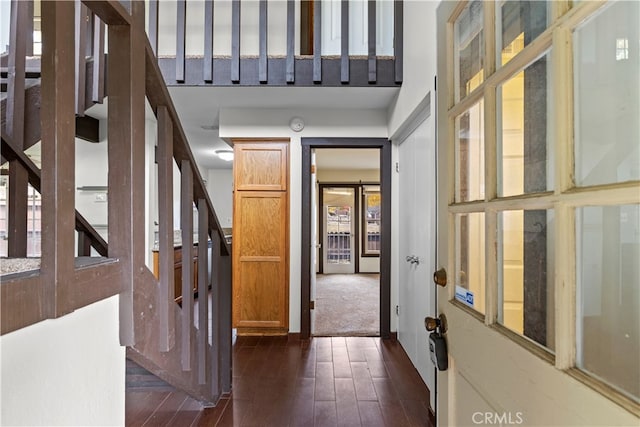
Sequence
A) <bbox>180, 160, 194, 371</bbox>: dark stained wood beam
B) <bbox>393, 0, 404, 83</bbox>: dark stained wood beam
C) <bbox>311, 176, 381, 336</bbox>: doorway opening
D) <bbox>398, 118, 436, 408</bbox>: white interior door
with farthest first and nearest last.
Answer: <bbox>311, 176, 381, 336</bbox>: doorway opening → <bbox>393, 0, 404, 83</bbox>: dark stained wood beam → <bbox>398, 118, 436, 408</bbox>: white interior door → <bbox>180, 160, 194, 371</bbox>: dark stained wood beam

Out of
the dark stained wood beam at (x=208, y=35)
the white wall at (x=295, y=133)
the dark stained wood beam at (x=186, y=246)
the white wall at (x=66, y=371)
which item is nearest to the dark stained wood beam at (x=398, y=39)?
the white wall at (x=295, y=133)

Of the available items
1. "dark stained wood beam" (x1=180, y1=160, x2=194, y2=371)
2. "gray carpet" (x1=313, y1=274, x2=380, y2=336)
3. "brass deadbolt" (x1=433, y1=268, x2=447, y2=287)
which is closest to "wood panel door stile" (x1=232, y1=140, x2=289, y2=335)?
"gray carpet" (x1=313, y1=274, x2=380, y2=336)

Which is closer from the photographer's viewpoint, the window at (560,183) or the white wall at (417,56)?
the window at (560,183)

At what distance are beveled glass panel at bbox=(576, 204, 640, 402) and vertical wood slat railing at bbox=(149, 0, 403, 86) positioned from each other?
8.04 ft

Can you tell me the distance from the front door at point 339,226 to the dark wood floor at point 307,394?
4.53 m

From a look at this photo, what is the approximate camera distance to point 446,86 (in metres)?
1.10

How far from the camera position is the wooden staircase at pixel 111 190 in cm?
66

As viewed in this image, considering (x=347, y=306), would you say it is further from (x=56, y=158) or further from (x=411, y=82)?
(x=56, y=158)

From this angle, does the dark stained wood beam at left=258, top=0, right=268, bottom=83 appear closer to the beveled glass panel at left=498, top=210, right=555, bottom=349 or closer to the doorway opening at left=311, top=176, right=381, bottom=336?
the beveled glass panel at left=498, top=210, right=555, bottom=349

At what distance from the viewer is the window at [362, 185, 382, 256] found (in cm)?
764

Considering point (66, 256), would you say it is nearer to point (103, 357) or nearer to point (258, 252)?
point (103, 357)

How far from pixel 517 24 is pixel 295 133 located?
2713 mm

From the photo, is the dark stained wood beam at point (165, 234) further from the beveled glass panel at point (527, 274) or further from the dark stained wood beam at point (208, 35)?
Answer: the dark stained wood beam at point (208, 35)

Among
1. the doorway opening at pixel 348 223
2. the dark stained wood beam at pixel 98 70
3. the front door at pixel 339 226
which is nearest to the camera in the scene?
the dark stained wood beam at pixel 98 70
